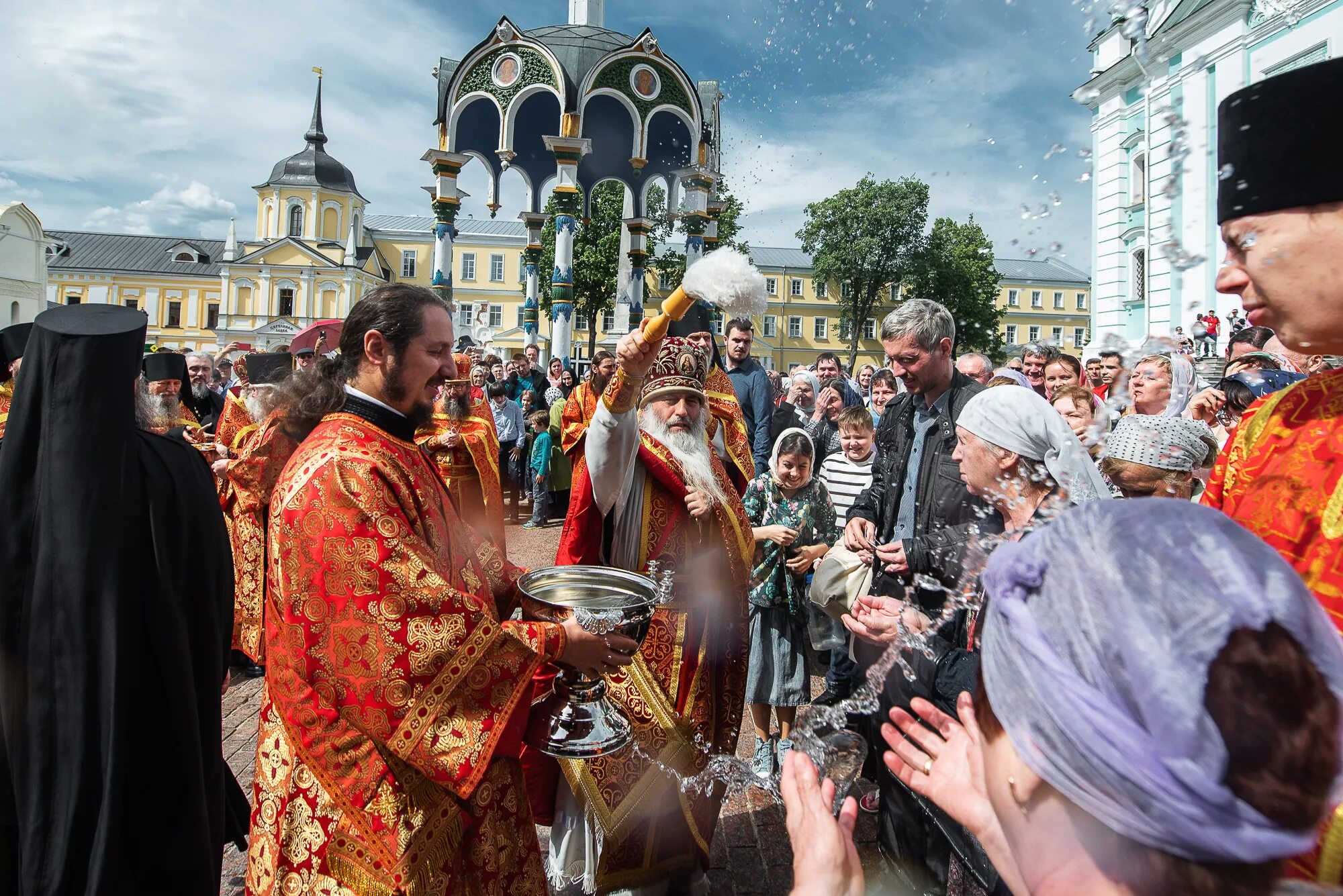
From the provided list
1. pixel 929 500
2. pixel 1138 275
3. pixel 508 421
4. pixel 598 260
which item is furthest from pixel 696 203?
pixel 598 260

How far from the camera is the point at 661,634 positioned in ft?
10.4

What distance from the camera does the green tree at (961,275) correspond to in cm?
3978

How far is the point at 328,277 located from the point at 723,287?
64.3 metres

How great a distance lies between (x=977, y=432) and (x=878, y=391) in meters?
5.04

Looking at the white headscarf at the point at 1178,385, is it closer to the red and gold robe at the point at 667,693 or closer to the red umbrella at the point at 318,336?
the red and gold robe at the point at 667,693

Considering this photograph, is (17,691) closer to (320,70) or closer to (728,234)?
(728,234)

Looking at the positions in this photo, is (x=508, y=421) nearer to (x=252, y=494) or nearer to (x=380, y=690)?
(x=252, y=494)

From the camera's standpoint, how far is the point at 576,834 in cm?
307

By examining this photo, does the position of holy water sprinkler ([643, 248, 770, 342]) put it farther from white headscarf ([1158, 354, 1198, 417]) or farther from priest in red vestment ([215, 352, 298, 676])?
priest in red vestment ([215, 352, 298, 676])

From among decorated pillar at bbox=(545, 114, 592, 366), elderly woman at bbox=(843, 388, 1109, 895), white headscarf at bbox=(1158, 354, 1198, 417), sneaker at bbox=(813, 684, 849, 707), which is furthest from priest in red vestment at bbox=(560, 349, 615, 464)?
decorated pillar at bbox=(545, 114, 592, 366)

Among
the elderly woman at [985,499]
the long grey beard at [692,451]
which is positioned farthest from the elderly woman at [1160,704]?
the long grey beard at [692,451]

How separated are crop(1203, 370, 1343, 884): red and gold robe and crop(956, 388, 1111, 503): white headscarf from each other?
118 centimetres

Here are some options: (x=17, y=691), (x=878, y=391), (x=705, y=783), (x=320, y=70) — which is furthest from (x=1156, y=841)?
(x=320, y=70)

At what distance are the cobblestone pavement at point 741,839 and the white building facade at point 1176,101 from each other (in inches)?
80.5
